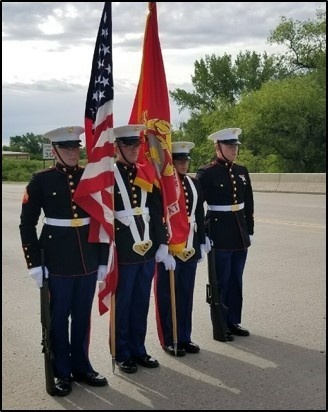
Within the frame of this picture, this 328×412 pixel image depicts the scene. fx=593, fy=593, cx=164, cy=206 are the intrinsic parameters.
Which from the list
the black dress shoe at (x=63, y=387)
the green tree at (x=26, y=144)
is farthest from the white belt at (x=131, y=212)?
the green tree at (x=26, y=144)

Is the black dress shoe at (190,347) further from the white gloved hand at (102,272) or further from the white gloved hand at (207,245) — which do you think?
the white gloved hand at (102,272)

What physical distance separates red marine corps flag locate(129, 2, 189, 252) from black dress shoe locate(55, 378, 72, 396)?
1.32m

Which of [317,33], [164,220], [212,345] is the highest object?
[317,33]

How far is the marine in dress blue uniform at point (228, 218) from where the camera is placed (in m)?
5.25

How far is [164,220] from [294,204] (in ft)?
37.4

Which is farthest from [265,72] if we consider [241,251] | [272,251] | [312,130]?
[241,251]

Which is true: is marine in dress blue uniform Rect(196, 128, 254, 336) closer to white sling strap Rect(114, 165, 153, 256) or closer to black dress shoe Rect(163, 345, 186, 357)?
black dress shoe Rect(163, 345, 186, 357)

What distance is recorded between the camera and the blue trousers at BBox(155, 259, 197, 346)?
4895 millimetres

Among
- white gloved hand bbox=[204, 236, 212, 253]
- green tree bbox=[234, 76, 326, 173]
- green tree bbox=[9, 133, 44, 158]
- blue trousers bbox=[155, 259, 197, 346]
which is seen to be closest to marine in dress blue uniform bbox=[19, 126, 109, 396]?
blue trousers bbox=[155, 259, 197, 346]

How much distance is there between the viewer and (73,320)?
14.0ft

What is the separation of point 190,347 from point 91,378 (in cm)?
98

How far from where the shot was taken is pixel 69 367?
422cm

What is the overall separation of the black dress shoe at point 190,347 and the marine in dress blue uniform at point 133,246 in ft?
1.25

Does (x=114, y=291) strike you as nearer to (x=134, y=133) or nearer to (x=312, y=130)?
(x=134, y=133)
